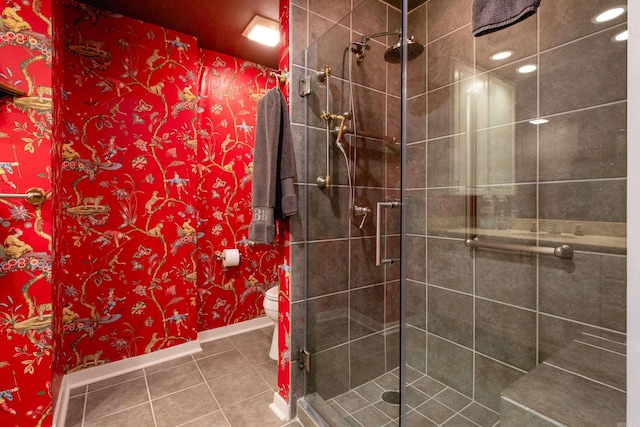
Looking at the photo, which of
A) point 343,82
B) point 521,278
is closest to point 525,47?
point 343,82

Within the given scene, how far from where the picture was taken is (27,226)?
1.43 metres

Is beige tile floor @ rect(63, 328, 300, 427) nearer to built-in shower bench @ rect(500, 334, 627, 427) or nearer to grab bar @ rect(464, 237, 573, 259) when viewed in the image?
built-in shower bench @ rect(500, 334, 627, 427)

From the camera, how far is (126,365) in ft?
6.88

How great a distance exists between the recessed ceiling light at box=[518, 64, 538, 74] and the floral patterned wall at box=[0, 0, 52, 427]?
7.82ft

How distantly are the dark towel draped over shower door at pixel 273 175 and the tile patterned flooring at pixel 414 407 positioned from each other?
93 centimetres

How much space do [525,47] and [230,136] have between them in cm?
224

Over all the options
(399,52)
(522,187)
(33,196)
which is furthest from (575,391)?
(33,196)

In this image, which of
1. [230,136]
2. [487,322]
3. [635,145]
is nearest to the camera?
[635,145]

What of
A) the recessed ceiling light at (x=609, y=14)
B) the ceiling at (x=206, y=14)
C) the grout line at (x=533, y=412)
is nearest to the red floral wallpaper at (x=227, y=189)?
the ceiling at (x=206, y=14)

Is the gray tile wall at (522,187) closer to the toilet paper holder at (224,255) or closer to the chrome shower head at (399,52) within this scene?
the chrome shower head at (399,52)

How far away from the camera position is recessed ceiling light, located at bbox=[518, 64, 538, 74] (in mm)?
1416

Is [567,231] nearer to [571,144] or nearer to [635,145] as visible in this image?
[571,144]

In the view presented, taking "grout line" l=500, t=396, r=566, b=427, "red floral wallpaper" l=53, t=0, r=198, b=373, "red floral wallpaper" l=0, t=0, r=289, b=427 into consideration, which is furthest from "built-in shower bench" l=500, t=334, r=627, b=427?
"red floral wallpaper" l=53, t=0, r=198, b=373

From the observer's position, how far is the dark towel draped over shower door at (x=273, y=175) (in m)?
1.59
